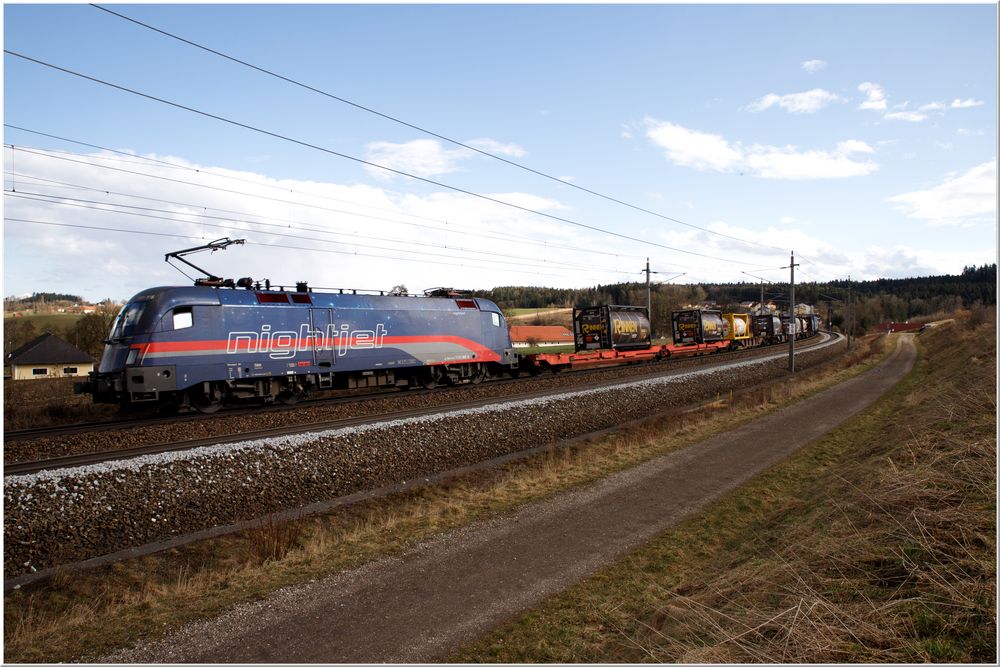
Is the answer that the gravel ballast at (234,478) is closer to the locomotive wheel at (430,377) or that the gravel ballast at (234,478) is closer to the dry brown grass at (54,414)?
the locomotive wheel at (430,377)

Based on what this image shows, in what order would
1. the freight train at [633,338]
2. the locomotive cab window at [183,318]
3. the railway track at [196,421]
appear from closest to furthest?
the railway track at [196,421] → the locomotive cab window at [183,318] → the freight train at [633,338]

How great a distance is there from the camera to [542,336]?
3282 inches

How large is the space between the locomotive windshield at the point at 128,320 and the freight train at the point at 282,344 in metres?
0.05

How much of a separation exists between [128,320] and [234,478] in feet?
27.5

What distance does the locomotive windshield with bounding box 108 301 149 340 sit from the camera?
1727cm

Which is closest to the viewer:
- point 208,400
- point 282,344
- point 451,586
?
point 451,586

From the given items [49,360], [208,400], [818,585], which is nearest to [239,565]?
[818,585]

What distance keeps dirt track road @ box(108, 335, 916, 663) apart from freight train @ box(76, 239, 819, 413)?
12369 millimetres

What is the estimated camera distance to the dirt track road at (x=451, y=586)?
6.18m

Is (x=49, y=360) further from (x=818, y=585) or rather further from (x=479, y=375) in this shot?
(x=818, y=585)

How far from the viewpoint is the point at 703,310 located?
50.8m

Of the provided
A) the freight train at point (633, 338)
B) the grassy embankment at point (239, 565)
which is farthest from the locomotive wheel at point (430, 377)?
the grassy embankment at point (239, 565)

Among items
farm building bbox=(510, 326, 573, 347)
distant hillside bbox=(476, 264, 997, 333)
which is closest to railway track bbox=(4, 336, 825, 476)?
farm building bbox=(510, 326, 573, 347)

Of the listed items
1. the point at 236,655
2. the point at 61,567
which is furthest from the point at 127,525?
the point at 236,655
